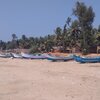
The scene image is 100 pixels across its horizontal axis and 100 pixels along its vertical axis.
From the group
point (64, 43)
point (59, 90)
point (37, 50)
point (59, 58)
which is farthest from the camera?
point (37, 50)

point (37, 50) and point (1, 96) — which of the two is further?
point (37, 50)

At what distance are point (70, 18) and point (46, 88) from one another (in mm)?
44329

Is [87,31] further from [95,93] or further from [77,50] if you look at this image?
[95,93]

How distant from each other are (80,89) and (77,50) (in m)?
40.0

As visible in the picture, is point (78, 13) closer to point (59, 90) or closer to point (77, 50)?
point (77, 50)

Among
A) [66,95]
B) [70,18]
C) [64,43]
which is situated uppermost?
[70,18]

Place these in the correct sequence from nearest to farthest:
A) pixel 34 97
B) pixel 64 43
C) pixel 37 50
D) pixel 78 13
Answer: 1. pixel 34 97
2. pixel 78 13
3. pixel 64 43
4. pixel 37 50

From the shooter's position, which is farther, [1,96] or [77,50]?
[77,50]

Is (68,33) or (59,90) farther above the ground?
(68,33)

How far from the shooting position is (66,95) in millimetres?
14797

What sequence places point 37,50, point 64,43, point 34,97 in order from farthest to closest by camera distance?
point 37,50 → point 64,43 → point 34,97

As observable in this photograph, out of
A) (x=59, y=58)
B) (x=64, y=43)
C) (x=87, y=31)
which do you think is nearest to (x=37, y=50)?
(x=64, y=43)

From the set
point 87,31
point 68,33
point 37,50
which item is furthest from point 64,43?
point 37,50

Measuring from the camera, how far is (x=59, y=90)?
16.2m
